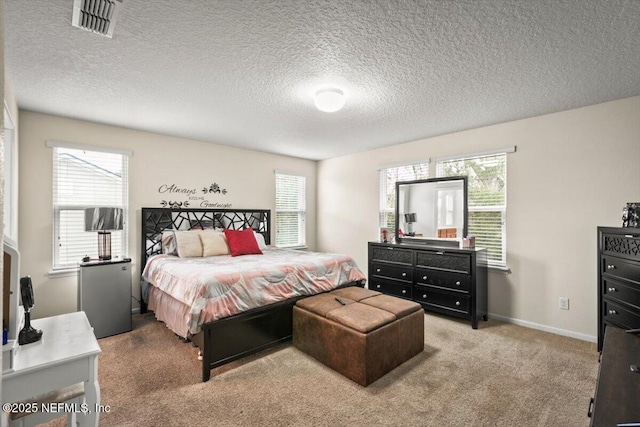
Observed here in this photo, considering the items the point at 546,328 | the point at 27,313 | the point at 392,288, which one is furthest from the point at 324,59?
the point at 546,328

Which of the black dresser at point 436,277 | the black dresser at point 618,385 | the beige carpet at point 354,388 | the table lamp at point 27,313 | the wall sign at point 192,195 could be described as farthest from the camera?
the wall sign at point 192,195

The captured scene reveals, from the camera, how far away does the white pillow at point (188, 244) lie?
3.86 meters

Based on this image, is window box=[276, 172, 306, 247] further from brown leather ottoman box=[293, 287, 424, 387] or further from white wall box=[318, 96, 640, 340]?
white wall box=[318, 96, 640, 340]

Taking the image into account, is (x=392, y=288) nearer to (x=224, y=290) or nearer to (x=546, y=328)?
(x=546, y=328)

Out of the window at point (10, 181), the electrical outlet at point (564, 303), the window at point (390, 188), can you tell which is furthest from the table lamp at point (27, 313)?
the electrical outlet at point (564, 303)

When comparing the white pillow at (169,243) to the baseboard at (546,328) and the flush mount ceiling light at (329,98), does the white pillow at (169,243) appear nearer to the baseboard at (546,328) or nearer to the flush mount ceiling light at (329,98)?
the flush mount ceiling light at (329,98)

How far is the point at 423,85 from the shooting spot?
274 centimetres

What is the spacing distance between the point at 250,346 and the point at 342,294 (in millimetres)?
1057

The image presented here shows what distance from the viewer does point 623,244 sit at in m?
2.57

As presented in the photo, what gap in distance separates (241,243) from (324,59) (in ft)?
8.91

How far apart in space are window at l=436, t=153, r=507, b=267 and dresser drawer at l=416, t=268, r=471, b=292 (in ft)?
1.91

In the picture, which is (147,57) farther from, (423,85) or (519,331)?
(519,331)

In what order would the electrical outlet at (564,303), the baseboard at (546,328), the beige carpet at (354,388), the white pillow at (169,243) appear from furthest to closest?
the white pillow at (169,243), the electrical outlet at (564,303), the baseboard at (546,328), the beige carpet at (354,388)

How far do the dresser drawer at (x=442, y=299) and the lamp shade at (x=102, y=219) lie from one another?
388 centimetres
